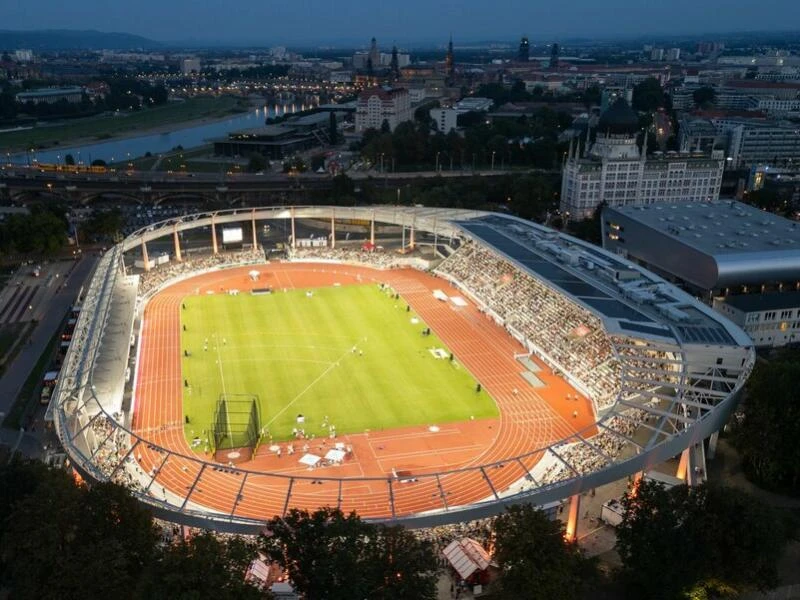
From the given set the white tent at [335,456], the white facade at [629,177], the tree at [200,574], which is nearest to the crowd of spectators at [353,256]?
the white facade at [629,177]

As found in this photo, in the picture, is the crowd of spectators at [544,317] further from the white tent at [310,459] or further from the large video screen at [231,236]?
the large video screen at [231,236]

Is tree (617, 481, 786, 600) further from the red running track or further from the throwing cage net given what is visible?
the throwing cage net

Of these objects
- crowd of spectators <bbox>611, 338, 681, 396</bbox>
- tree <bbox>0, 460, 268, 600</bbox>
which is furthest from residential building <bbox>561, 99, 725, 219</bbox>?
tree <bbox>0, 460, 268, 600</bbox>

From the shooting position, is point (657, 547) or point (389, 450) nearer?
point (657, 547)

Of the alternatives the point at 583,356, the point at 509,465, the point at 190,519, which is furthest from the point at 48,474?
the point at 583,356

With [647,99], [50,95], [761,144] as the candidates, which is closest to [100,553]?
[761,144]

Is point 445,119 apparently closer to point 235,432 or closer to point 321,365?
point 321,365
